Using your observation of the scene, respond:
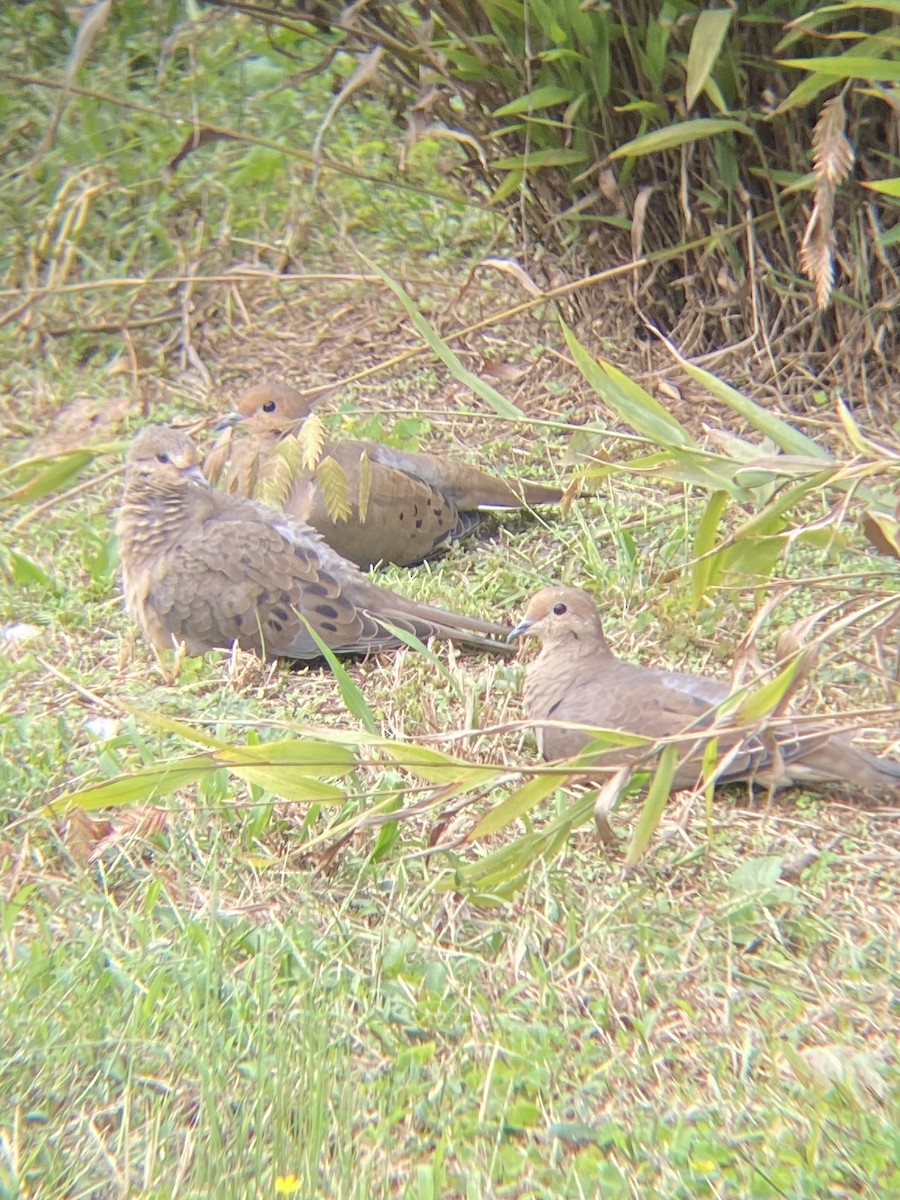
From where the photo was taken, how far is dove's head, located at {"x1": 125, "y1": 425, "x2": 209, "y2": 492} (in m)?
4.60

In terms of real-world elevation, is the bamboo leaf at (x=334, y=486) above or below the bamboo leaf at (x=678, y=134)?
below

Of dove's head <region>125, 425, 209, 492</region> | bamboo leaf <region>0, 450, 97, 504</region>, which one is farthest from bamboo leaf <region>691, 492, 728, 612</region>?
dove's head <region>125, 425, 209, 492</region>

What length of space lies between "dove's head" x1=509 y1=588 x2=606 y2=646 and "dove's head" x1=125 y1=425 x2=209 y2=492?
121cm

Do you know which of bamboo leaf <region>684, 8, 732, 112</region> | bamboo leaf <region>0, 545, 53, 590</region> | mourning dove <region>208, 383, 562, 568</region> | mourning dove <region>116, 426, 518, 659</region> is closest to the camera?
bamboo leaf <region>684, 8, 732, 112</region>

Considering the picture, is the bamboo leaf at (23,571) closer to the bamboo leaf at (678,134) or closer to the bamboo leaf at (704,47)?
the bamboo leaf at (678,134)

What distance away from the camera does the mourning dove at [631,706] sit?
3340 millimetres

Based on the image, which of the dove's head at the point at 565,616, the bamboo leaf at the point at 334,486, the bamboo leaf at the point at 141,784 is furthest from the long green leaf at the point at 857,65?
the bamboo leaf at the point at 141,784

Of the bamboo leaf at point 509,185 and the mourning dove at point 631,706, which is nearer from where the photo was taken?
the mourning dove at point 631,706

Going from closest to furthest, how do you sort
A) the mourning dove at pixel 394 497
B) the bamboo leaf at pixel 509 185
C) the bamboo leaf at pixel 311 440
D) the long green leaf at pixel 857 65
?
the bamboo leaf at pixel 311 440 → the long green leaf at pixel 857 65 → the mourning dove at pixel 394 497 → the bamboo leaf at pixel 509 185

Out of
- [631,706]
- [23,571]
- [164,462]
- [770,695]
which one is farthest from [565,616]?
[23,571]

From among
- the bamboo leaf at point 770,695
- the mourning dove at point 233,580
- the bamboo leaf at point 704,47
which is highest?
the bamboo leaf at point 704,47

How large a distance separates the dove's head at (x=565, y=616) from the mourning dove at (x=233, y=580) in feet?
0.91

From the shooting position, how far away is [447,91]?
4973 mm

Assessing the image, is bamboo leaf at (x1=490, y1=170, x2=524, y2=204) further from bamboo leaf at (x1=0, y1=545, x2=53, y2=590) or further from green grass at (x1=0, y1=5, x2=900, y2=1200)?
bamboo leaf at (x1=0, y1=545, x2=53, y2=590)
